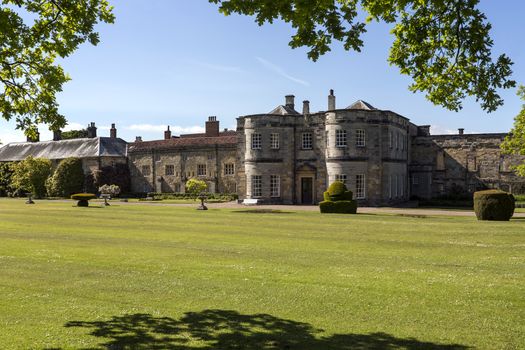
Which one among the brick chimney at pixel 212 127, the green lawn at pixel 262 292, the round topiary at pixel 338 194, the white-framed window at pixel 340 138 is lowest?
the green lawn at pixel 262 292

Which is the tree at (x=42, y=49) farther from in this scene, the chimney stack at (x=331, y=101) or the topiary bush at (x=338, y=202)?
the chimney stack at (x=331, y=101)

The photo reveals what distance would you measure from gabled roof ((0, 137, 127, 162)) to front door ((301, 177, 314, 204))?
85.9 feet

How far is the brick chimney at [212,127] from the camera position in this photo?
54844mm

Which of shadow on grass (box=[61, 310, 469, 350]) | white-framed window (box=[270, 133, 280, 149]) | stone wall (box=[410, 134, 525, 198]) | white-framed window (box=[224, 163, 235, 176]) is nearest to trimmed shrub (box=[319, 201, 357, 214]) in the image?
white-framed window (box=[270, 133, 280, 149])

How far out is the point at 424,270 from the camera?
11109 mm

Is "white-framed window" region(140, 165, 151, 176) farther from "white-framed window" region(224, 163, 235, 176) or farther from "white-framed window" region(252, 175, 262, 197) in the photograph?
"white-framed window" region(252, 175, 262, 197)

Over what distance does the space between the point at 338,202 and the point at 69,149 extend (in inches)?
1676

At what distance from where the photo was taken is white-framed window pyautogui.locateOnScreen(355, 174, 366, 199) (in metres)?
38.8

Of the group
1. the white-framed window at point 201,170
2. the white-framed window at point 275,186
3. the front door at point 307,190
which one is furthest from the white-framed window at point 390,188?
the white-framed window at point 201,170

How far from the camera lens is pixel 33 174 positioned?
186 ft

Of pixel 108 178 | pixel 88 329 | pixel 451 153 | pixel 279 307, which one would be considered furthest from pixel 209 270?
pixel 108 178

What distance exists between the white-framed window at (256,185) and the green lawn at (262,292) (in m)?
24.3

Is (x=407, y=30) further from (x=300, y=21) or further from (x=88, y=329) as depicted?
(x=88, y=329)

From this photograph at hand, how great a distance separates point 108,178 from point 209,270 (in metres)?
47.3
